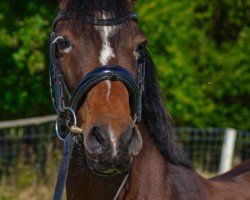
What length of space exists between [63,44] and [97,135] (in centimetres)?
53

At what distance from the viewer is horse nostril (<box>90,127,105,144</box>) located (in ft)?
9.00

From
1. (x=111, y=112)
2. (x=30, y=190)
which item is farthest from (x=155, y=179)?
(x=30, y=190)

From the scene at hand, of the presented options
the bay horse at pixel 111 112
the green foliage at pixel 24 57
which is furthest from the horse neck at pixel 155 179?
the green foliage at pixel 24 57

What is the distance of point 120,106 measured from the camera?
112 inches

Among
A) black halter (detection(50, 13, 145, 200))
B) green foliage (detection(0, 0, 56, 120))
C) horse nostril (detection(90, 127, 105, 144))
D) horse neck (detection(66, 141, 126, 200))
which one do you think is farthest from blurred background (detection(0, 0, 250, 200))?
horse nostril (detection(90, 127, 105, 144))

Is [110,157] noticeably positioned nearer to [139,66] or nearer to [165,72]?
[139,66]

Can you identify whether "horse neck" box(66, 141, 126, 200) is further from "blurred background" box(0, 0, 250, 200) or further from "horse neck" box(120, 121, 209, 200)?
"blurred background" box(0, 0, 250, 200)

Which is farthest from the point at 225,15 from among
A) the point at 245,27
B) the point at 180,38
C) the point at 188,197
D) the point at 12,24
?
the point at 188,197

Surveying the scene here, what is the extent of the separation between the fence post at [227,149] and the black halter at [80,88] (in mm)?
5685

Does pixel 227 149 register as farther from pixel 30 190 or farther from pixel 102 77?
pixel 102 77

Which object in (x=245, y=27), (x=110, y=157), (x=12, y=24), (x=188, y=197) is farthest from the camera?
(x=245, y=27)

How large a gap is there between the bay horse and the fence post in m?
5.32

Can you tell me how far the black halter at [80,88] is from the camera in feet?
9.59

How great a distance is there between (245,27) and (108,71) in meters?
6.82
